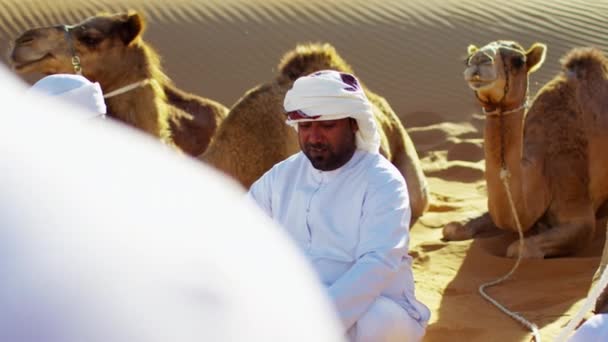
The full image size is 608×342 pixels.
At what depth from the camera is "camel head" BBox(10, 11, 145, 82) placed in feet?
19.2

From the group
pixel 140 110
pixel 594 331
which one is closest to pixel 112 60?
pixel 140 110

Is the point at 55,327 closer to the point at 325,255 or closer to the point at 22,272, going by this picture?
the point at 22,272

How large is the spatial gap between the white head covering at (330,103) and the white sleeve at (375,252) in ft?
0.84

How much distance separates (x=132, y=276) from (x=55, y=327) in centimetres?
13

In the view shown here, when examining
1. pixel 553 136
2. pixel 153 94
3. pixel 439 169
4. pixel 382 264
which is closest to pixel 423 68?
pixel 439 169

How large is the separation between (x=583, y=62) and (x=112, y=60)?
296 centimetres

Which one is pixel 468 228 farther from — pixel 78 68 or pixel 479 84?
pixel 78 68

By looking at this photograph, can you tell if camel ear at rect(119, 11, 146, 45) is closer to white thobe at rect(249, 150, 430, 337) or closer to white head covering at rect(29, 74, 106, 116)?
white head covering at rect(29, 74, 106, 116)

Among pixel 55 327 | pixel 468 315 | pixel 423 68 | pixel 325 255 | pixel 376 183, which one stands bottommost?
pixel 423 68

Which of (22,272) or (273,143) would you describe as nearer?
(22,272)

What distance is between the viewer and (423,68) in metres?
13.4

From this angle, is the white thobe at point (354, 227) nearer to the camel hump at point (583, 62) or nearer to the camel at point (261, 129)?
the camel at point (261, 129)

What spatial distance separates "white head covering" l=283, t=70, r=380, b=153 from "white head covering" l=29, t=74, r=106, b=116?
70 centimetres

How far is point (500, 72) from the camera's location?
225 inches
